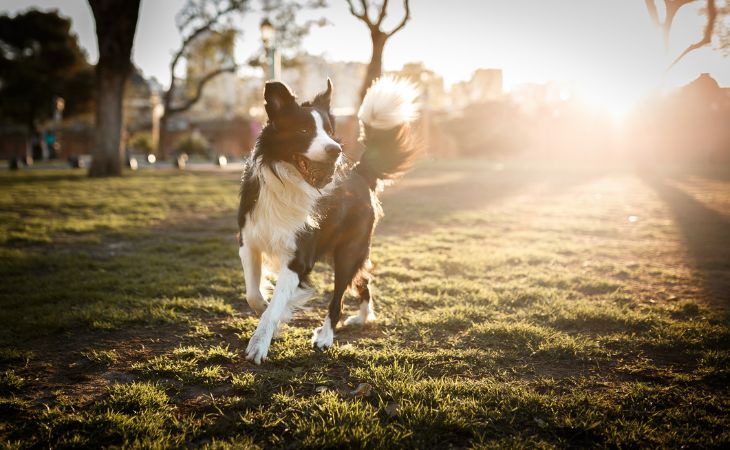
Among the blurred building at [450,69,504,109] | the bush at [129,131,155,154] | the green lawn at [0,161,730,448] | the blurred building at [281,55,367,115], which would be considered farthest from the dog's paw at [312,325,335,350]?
the bush at [129,131,155,154]

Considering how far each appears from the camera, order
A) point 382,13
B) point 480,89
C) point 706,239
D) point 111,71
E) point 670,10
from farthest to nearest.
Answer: point 480,89 → point 382,13 → point 111,71 → point 706,239 → point 670,10

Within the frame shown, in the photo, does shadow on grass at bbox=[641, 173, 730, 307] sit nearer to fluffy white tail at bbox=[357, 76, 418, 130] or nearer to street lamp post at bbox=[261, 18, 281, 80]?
fluffy white tail at bbox=[357, 76, 418, 130]

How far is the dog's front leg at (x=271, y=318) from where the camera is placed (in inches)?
140

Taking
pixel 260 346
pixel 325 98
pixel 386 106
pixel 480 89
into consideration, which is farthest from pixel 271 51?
pixel 480 89

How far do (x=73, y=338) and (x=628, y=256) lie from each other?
25.9ft

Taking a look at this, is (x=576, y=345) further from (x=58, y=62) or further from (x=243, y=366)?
(x=58, y=62)

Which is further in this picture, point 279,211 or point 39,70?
point 39,70

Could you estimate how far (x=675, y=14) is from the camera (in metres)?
5.96

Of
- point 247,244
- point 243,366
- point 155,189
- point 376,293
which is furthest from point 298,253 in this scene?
point 155,189

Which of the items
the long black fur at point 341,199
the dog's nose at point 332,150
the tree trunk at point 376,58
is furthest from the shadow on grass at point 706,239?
the tree trunk at point 376,58

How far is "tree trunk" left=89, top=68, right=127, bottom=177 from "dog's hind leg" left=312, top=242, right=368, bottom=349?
16584 millimetres

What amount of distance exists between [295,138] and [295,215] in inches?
24.8

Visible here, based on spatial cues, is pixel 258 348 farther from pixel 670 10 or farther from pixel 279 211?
pixel 670 10

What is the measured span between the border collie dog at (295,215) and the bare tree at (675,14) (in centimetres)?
480
